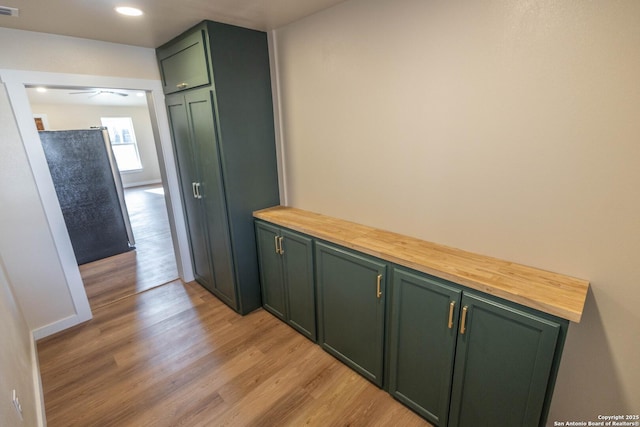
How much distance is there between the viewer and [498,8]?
1.31 metres

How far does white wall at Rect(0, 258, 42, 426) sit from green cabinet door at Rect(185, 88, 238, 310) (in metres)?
1.35

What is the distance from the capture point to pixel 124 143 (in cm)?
897

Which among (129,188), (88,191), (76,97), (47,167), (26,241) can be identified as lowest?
(129,188)

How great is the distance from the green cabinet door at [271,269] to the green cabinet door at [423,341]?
3.43ft

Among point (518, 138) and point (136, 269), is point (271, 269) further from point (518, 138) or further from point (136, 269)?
point (136, 269)

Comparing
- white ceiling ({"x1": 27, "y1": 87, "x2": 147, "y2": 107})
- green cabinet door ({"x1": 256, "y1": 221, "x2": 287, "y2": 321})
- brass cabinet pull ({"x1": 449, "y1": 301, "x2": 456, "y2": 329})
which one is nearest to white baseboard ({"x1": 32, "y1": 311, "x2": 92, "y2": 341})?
green cabinet door ({"x1": 256, "y1": 221, "x2": 287, "y2": 321})

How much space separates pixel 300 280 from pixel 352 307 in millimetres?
494

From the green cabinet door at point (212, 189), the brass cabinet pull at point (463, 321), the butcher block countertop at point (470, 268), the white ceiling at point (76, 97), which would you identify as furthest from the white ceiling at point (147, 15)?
the white ceiling at point (76, 97)

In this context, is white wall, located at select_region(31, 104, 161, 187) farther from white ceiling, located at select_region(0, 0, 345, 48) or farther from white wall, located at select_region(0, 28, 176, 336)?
white ceiling, located at select_region(0, 0, 345, 48)

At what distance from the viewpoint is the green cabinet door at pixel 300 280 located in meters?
2.10

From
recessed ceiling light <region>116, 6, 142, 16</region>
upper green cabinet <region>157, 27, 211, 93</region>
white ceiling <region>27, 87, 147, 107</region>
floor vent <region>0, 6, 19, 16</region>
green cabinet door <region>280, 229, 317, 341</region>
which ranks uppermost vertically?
white ceiling <region>27, 87, 147, 107</region>

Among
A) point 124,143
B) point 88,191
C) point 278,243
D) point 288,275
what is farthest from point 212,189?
point 124,143

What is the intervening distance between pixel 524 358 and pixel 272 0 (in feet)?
7.48

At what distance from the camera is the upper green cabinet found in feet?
6.96
